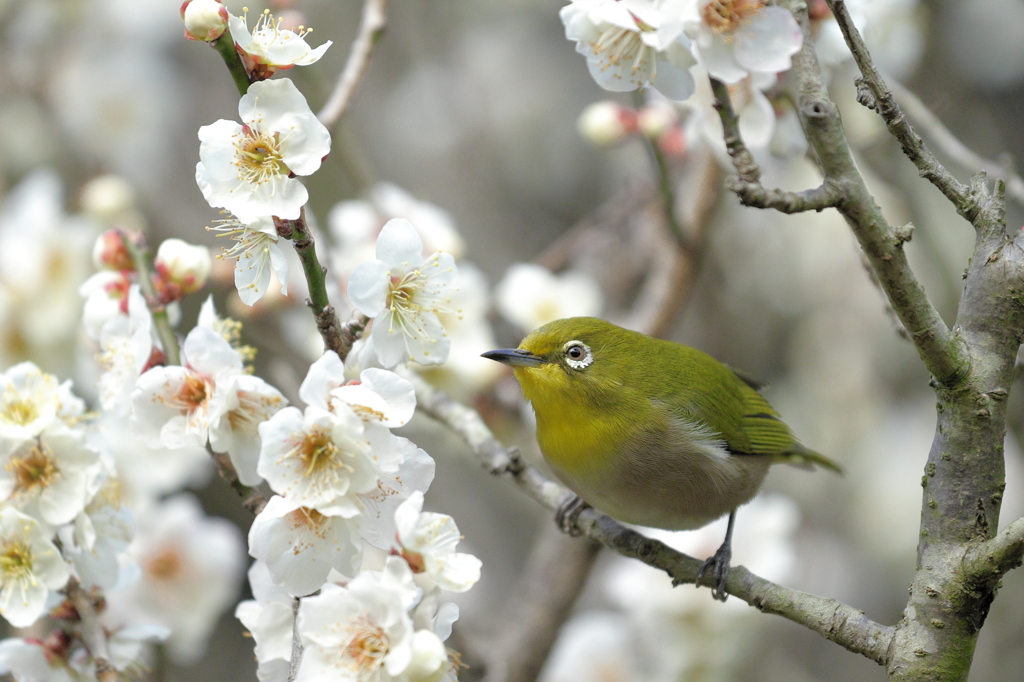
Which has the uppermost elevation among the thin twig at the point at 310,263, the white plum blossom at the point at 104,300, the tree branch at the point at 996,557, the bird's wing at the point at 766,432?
the bird's wing at the point at 766,432

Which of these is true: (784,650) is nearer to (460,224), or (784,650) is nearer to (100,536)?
(460,224)

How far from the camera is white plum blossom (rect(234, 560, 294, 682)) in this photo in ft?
6.41

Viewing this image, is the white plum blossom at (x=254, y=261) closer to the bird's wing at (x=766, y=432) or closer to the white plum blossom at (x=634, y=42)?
the white plum blossom at (x=634, y=42)

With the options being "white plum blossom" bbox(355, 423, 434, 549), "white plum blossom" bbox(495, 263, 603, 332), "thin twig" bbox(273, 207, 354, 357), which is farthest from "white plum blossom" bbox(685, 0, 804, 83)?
"white plum blossom" bbox(495, 263, 603, 332)

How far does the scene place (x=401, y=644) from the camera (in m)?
1.64

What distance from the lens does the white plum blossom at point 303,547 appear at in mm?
1754

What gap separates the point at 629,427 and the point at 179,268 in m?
1.42

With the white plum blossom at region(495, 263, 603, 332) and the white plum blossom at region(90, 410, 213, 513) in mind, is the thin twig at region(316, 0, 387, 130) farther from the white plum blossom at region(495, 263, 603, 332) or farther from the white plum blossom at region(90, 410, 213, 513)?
the white plum blossom at region(495, 263, 603, 332)

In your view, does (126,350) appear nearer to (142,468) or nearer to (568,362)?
(142,468)

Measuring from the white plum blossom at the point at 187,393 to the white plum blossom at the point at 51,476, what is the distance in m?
0.22

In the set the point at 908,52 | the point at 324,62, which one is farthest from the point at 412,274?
the point at 324,62

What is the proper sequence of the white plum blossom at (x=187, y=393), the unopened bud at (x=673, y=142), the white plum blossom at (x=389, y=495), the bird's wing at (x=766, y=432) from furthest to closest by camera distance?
the unopened bud at (x=673, y=142) → the bird's wing at (x=766, y=432) → the white plum blossom at (x=187, y=393) → the white plum blossom at (x=389, y=495)

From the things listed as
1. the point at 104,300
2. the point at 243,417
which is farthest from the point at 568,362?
the point at 104,300

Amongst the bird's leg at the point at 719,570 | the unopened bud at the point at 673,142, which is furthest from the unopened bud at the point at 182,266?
the unopened bud at the point at 673,142
